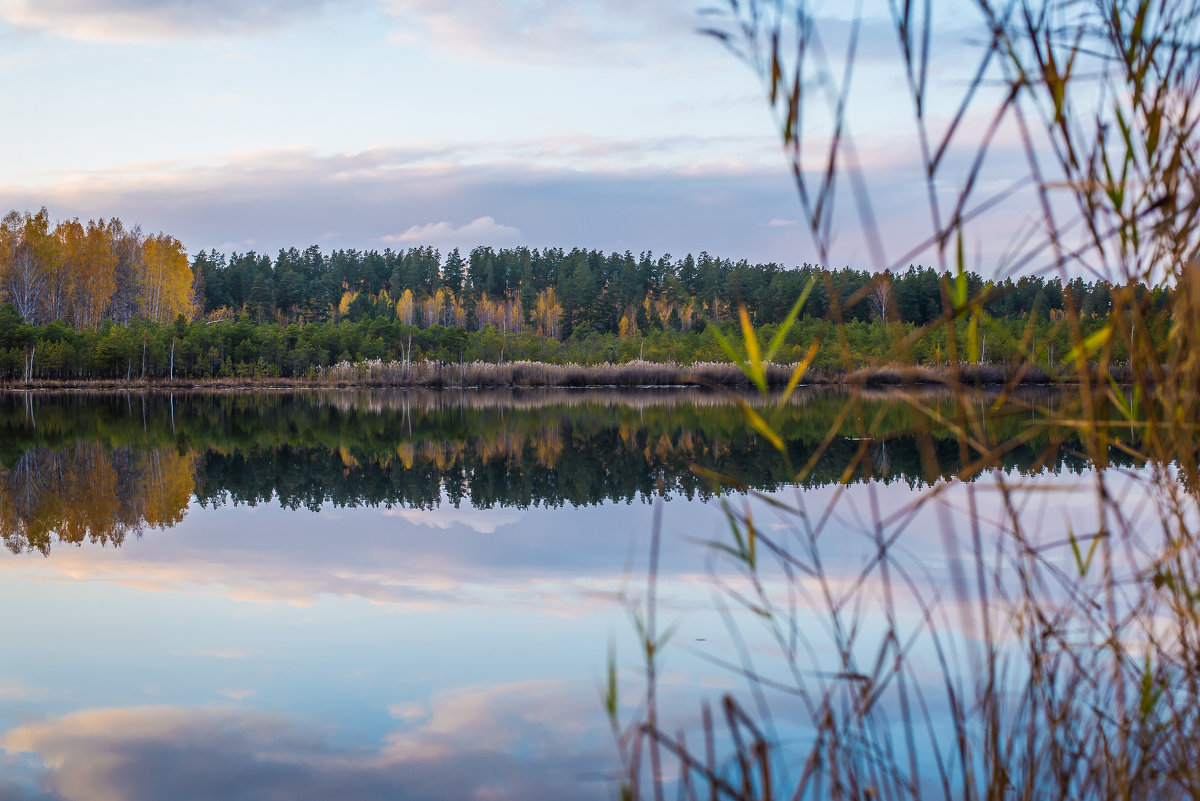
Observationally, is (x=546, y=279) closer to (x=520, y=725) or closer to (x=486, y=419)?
(x=486, y=419)

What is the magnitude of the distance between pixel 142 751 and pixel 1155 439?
9.45 ft

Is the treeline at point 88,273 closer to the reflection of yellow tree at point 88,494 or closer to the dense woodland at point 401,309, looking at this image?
the dense woodland at point 401,309

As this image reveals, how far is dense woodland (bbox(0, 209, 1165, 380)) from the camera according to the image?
3219 cm

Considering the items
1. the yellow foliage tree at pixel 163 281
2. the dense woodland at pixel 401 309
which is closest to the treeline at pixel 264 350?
the dense woodland at pixel 401 309

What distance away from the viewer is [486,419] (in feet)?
53.3

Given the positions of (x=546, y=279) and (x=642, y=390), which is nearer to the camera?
(x=642, y=390)

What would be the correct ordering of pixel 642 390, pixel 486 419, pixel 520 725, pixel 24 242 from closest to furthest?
pixel 520 725 → pixel 486 419 → pixel 642 390 → pixel 24 242

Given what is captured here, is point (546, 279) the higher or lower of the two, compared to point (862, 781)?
higher

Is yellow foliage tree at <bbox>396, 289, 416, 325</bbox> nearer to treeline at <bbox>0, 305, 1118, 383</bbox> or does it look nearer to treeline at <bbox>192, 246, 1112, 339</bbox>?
treeline at <bbox>192, 246, 1112, 339</bbox>

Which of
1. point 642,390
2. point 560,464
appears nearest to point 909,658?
point 560,464

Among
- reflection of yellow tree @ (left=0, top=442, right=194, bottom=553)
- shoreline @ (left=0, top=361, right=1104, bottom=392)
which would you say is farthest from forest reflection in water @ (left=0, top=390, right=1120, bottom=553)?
shoreline @ (left=0, top=361, right=1104, bottom=392)

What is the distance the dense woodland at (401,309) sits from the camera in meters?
32.2

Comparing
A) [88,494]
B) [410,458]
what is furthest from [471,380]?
[88,494]

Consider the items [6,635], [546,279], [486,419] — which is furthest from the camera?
[546,279]
